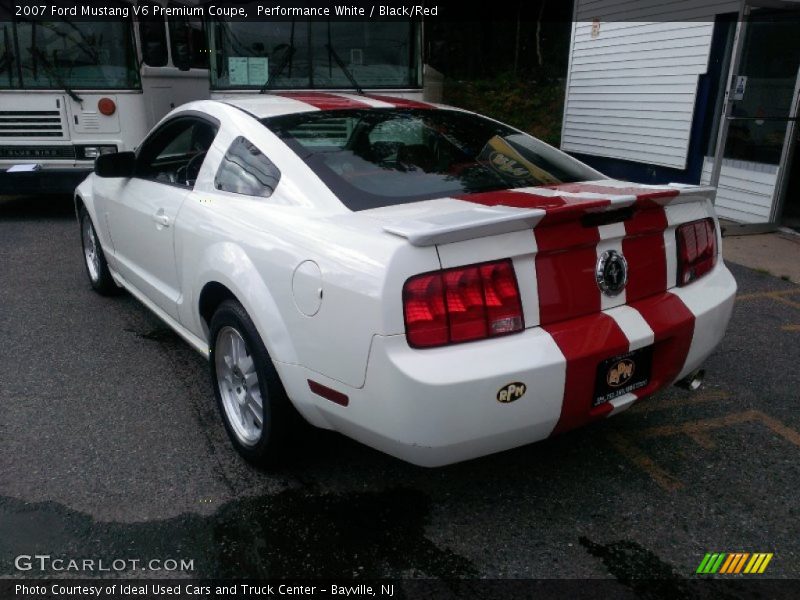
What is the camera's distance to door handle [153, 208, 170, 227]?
347cm

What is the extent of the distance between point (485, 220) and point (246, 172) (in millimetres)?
1309

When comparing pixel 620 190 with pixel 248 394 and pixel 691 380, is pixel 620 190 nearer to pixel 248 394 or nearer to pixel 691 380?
pixel 691 380

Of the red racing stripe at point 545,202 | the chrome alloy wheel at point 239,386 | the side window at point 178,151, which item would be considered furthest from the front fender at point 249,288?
the red racing stripe at point 545,202

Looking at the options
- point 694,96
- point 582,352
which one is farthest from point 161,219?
point 694,96

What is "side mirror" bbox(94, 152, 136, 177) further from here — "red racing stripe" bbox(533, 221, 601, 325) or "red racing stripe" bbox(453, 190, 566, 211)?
"red racing stripe" bbox(533, 221, 601, 325)

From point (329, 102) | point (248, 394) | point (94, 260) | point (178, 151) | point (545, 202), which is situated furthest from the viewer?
point (94, 260)

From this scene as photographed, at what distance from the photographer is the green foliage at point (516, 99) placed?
662 inches

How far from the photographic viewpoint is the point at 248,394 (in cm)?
293

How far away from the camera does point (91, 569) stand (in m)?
2.36

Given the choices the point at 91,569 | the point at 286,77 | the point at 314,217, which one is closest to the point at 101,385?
the point at 91,569

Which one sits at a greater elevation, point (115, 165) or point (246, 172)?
point (246, 172)

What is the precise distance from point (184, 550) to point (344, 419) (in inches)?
29.9

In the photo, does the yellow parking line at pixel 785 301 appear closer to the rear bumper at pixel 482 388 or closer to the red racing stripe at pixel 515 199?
the rear bumper at pixel 482 388

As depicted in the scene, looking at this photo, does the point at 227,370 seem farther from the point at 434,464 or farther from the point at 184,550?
the point at 434,464
